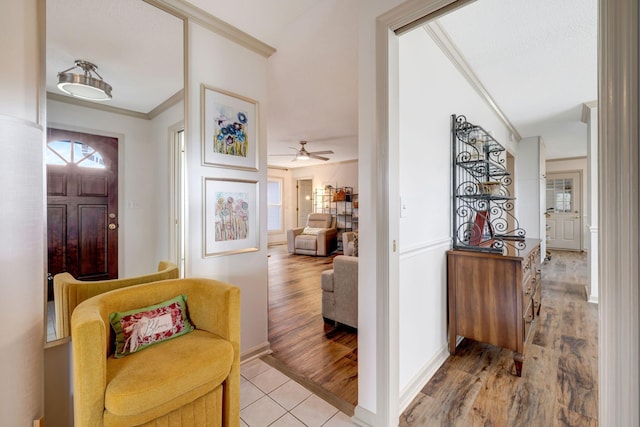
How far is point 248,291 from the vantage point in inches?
89.0

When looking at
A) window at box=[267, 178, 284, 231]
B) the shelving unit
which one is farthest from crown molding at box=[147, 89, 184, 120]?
window at box=[267, 178, 284, 231]

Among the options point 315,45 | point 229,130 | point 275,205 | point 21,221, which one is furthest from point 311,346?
point 275,205

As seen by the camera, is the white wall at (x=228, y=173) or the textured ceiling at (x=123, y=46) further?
the white wall at (x=228, y=173)

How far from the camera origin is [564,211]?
7617 millimetres

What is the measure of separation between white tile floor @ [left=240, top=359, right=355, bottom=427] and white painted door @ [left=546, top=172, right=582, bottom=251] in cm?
864

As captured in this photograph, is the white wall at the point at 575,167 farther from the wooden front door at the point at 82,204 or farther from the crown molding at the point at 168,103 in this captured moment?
the wooden front door at the point at 82,204

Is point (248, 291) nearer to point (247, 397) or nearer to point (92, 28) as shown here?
point (247, 397)

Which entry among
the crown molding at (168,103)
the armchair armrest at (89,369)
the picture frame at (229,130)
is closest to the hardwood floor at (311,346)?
the armchair armrest at (89,369)

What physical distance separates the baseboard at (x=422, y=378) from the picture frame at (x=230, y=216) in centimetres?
149

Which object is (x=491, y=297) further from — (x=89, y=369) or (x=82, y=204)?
(x=82, y=204)

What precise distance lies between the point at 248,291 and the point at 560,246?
9.07m

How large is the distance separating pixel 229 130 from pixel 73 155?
958 mm

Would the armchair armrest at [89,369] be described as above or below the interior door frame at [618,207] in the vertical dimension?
below

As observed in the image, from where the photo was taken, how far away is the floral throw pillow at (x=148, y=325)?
4.36ft
